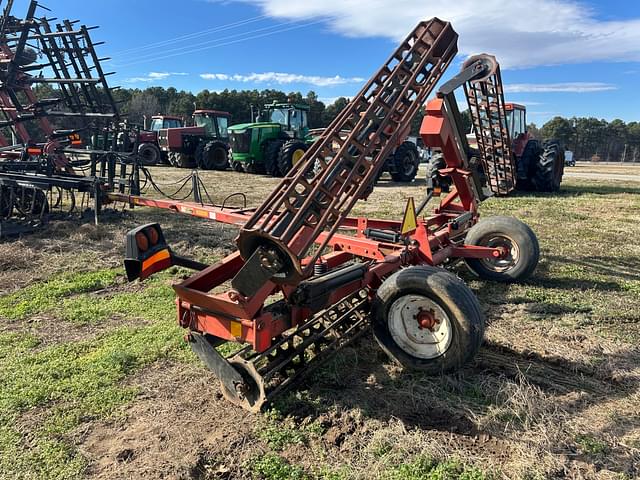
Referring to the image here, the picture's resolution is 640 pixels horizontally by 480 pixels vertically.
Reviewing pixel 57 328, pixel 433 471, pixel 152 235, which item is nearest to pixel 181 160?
pixel 57 328

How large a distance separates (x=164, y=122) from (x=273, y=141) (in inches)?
351

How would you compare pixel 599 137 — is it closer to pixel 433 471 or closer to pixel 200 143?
pixel 200 143

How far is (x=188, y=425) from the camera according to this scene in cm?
290

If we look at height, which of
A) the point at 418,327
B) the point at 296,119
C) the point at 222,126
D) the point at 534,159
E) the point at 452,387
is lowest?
the point at 452,387

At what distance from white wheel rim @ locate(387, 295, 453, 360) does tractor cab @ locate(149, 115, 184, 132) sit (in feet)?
76.7

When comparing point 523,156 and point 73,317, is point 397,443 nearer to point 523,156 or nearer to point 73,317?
point 73,317

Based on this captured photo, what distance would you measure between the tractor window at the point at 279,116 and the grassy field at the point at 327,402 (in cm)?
1512

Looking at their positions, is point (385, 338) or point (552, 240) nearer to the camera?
point (385, 338)

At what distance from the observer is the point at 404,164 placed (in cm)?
1761

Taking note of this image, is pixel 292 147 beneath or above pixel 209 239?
above

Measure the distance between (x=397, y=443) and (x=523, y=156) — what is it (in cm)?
1305

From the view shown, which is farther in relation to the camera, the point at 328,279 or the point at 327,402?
the point at 328,279

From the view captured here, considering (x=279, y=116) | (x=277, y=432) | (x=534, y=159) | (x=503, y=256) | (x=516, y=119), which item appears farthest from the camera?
(x=279, y=116)

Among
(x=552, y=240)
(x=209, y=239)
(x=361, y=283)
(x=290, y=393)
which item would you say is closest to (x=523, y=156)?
(x=552, y=240)
